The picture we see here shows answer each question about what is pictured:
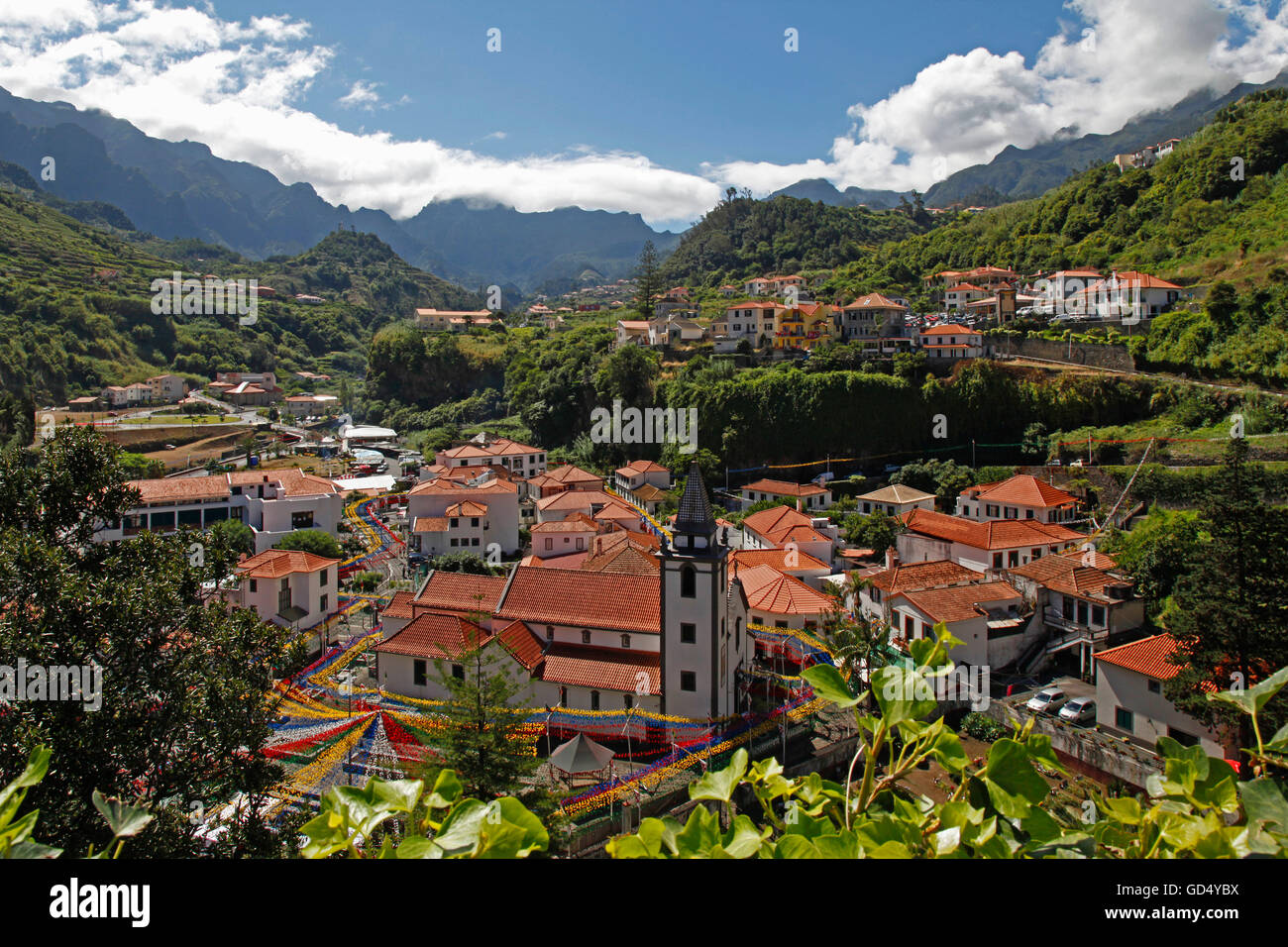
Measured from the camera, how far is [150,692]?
7.50 m

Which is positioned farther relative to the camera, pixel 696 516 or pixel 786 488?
pixel 786 488

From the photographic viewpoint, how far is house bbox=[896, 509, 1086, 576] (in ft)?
82.8

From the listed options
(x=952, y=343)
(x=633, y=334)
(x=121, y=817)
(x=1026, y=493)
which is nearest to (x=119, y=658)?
(x=121, y=817)

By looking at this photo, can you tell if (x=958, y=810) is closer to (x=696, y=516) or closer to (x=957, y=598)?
(x=696, y=516)

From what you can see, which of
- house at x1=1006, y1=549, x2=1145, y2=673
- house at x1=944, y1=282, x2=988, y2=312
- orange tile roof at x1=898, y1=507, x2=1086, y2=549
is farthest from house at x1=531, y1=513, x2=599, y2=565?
house at x1=944, y1=282, x2=988, y2=312

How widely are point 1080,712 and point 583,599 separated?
12.8m

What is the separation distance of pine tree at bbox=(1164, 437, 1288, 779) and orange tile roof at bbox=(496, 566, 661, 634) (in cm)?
1138

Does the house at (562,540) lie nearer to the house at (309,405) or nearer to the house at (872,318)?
the house at (872,318)

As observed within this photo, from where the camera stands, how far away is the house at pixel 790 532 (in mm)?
27797

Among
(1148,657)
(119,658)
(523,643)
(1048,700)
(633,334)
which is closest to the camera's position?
(119,658)

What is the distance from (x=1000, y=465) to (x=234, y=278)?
370ft

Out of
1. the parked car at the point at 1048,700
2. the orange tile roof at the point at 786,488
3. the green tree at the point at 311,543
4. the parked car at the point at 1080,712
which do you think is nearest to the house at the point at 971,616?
the parked car at the point at 1048,700

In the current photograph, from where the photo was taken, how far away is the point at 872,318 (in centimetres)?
4806
